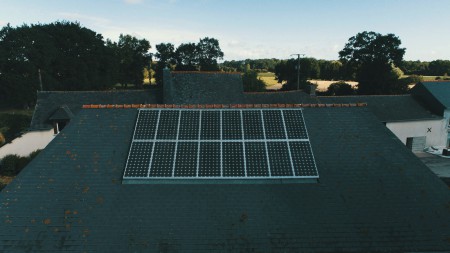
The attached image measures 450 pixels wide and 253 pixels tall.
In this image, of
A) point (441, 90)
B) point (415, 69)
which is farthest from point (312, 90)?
point (415, 69)

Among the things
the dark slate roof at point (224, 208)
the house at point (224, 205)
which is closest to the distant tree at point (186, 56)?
the house at point (224, 205)

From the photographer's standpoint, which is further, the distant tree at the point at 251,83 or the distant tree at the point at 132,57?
the distant tree at the point at 132,57

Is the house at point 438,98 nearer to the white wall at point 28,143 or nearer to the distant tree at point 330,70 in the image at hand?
the white wall at point 28,143

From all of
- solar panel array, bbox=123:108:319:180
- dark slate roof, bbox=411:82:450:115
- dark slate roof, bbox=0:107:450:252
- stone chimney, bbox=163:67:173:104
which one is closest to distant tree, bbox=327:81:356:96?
dark slate roof, bbox=411:82:450:115

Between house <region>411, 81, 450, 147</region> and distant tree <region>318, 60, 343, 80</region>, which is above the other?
distant tree <region>318, 60, 343, 80</region>

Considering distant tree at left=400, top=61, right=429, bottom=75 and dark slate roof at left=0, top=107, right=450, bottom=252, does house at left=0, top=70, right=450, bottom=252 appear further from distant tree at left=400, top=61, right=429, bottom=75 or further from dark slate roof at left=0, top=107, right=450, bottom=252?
distant tree at left=400, top=61, right=429, bottom=75

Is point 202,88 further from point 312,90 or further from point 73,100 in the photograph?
point 73,100
